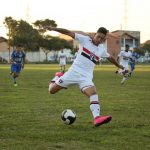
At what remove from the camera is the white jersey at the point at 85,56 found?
10750 millimetres

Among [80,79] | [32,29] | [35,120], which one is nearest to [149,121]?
[80,79]

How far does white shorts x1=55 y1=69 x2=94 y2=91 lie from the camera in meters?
10.7

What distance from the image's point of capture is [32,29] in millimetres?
118812

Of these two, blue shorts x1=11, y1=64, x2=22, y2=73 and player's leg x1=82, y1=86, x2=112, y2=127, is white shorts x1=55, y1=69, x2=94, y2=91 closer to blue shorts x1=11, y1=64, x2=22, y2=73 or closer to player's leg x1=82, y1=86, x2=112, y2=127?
player's leg x1=82, y1=86, x2=112, y2=127

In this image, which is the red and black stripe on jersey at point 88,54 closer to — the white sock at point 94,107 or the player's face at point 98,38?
the player's face at point 98,38

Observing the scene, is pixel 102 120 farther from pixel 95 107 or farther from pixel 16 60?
pixel 16 60

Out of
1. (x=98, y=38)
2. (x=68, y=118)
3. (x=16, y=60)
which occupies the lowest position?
(x=68, y=118)

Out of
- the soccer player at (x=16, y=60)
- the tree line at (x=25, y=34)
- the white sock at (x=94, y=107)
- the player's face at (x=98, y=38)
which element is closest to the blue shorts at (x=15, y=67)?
the soccer player at (x=16, y=60)

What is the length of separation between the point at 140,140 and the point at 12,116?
4096mm

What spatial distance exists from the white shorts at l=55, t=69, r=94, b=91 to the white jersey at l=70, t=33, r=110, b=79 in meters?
0.09

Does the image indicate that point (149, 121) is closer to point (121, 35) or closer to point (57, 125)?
point (57, 125)

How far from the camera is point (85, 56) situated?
1076 cm

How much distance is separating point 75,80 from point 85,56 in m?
0.59

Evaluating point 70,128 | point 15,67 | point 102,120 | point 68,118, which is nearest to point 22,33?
point 15,67
